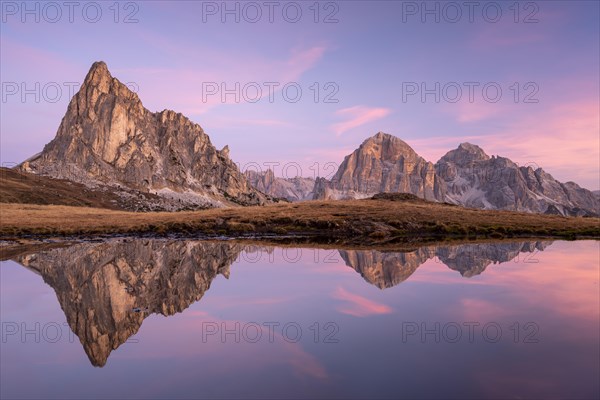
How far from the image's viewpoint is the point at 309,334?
51.4ft

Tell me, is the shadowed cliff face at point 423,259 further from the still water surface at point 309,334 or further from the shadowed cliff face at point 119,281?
the shadowed cliff face at point 119,281

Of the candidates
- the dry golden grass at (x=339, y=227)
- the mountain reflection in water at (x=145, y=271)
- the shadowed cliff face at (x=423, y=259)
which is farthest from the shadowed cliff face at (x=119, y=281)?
the dry golden grass at (x=339, y=227)

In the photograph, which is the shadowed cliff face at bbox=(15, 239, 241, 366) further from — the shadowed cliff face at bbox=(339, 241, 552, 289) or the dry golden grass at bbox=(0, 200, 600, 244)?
the dry golden grass at bbox=(0, 200, 600, 244)

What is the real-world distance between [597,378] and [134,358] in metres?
13.1

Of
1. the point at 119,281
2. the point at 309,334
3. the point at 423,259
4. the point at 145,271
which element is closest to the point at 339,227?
the point at 423,259

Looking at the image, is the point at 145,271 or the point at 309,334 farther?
the point at 145,271

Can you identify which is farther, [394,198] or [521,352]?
[394,198]

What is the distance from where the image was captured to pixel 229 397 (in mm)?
10734

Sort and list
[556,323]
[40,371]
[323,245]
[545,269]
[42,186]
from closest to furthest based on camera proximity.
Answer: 1. [40,371]
2. [556,323]
3. [545,269]
4. [323,245]
5. [42,186]

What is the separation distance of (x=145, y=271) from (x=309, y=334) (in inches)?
667

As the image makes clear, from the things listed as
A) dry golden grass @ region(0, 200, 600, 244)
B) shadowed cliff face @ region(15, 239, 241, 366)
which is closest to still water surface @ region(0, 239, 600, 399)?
shadowed cliff face @ region(15, 239, 241, 366)

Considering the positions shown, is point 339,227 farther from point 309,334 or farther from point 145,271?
point 309,334

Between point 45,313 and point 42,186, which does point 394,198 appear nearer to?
point 45,313

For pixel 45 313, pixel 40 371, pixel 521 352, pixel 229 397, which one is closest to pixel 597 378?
pixel 521 352
